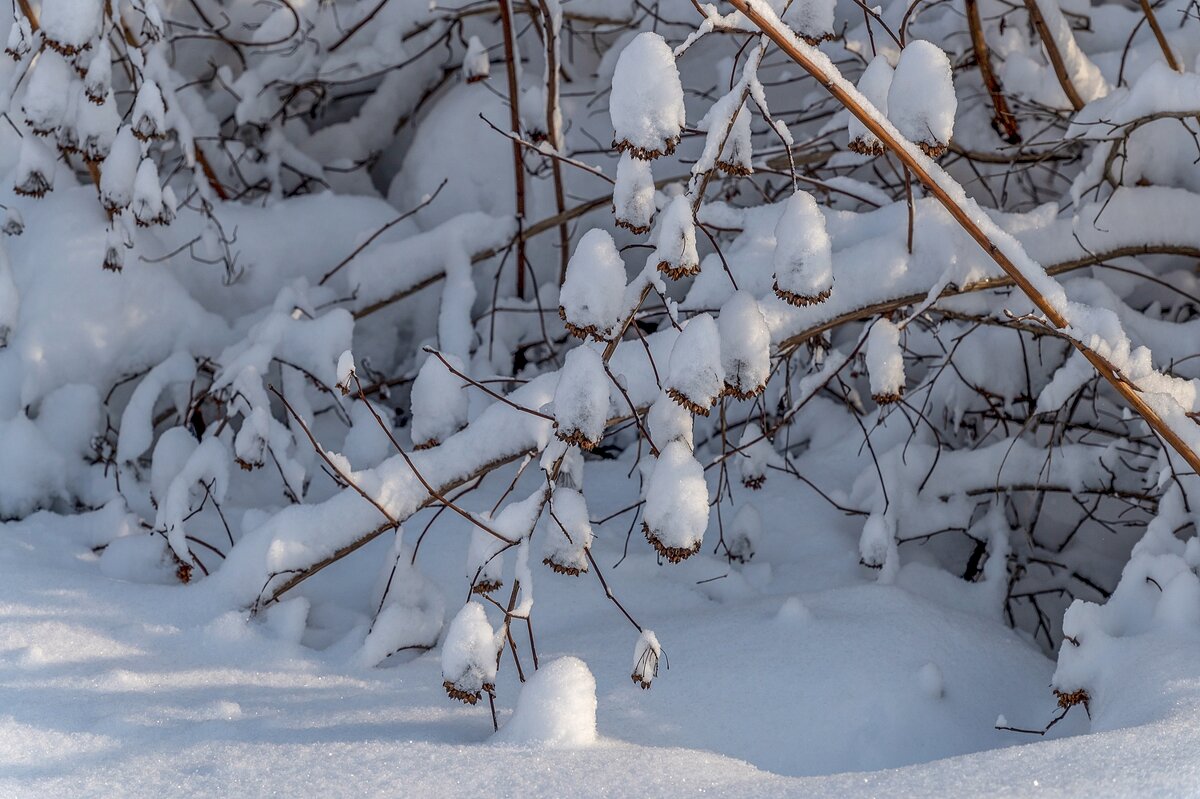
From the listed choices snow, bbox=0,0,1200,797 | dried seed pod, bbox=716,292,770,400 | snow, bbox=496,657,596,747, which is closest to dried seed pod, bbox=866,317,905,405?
snow, bbox=0,0,1200,797

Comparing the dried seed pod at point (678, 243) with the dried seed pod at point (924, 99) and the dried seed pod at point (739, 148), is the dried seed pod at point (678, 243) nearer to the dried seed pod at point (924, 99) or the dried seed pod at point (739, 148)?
the dried seed pod at point (739, 148)

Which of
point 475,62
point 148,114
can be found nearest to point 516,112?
point 475,62

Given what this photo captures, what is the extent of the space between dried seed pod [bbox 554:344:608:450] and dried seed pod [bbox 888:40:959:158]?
1.39ft

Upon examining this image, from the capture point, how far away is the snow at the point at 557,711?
1.35 m

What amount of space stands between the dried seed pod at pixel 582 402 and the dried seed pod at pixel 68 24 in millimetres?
1165

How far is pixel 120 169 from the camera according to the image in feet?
6.79

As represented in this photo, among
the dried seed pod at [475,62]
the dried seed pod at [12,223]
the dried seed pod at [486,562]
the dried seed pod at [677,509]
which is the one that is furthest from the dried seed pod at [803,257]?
the dried seed pod at [12,223]

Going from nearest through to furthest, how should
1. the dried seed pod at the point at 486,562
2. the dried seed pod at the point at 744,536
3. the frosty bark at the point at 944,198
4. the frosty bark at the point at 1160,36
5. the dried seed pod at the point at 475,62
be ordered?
the frosty bark at the point at 944,198
the dried seed pod at the point at 486,562
the frosty bark at the point at 1160,36
the dried seed pod at the point at 744,536
the dried seed pod at the point at 475,62

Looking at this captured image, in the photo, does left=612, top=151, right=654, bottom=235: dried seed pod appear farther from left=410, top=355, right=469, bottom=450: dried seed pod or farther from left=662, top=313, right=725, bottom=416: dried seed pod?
left=410, top=355, right=469, bottom=450: dried seed pod

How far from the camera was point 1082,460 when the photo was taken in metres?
2.05

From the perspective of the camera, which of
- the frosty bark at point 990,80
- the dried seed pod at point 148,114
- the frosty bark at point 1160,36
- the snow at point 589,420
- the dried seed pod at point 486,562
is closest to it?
the snow at point 589,420

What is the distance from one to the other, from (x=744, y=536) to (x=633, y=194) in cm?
95

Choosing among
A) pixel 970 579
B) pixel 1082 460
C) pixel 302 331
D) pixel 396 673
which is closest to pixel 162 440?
pixel 302 331

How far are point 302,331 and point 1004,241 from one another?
137 centimetres
